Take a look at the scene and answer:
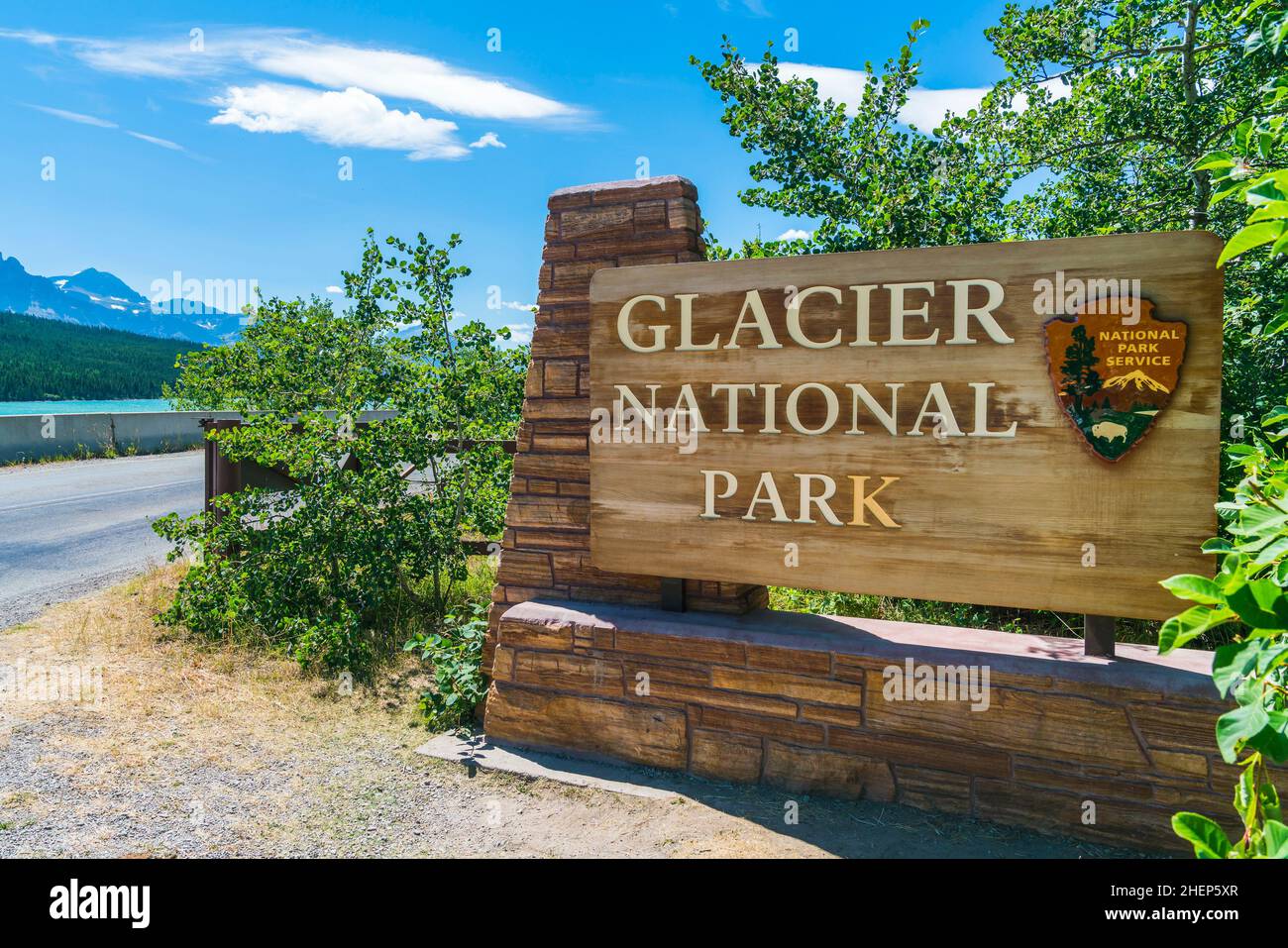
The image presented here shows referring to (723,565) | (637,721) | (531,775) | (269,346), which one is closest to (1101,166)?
(723,565)

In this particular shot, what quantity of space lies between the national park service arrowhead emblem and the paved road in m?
7.01

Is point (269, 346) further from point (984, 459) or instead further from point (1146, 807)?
point (1146, 807)

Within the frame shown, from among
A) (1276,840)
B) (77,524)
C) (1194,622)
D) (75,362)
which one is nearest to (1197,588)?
(1194,622)

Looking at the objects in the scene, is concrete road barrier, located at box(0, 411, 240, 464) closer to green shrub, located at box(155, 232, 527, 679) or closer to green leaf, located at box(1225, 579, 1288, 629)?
green shrub, located at box(155, 232, 527, 679)

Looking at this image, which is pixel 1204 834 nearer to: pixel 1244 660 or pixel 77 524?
pixel 1244 660

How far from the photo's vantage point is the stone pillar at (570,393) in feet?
14.3

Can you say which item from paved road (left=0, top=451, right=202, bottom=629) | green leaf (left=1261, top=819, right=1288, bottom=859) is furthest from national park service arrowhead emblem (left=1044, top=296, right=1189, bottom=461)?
paved road (left=0, top=451, right=202, bottom=629)

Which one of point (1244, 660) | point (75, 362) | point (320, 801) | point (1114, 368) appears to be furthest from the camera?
point (75, 362)

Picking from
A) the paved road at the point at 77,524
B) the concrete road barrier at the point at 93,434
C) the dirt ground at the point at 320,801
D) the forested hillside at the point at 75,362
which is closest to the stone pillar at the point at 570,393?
the dirt ground at the point at 320,801

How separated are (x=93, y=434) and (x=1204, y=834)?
799 inches

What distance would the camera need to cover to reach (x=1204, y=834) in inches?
63.2

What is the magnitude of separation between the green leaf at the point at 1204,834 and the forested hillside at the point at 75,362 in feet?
173

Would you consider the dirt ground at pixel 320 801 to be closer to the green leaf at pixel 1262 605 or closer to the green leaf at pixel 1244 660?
the green leaf at pixel 1244 660
